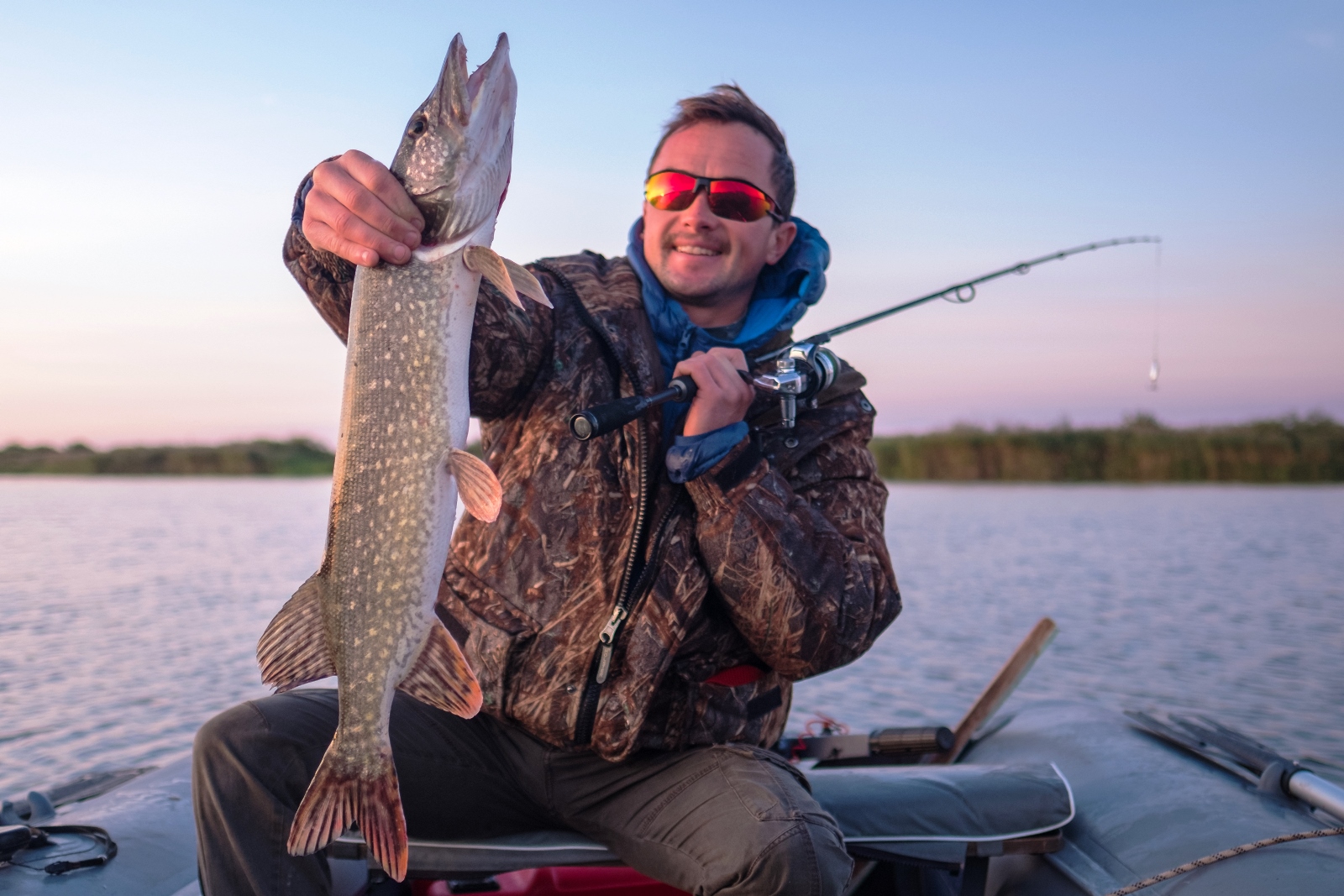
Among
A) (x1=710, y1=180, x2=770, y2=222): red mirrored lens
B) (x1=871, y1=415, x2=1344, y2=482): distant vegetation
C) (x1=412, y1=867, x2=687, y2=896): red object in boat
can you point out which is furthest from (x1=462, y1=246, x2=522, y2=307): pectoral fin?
(x1=871, y1=415, x2=1344, y2=482): distant vegetation

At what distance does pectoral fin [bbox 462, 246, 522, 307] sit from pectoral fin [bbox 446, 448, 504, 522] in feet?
1.13

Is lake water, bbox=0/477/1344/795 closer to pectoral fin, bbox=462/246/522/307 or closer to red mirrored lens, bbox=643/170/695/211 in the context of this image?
red mirrored lens, bbox=643/170/695/211

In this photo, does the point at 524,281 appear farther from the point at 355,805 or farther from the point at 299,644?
the point at 355,805

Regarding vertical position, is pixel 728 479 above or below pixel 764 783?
above

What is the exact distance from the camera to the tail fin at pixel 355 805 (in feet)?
6.53

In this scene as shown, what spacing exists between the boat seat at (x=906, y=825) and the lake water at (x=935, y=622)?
3.43 meters

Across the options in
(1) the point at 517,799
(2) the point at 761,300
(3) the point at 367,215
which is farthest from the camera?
(2) the point at 761,300

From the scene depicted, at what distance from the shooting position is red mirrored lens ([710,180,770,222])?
3.17 metres

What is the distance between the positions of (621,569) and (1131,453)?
24.7 meters

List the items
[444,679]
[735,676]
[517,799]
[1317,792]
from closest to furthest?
[444,679] → [517,799] → [735,676] → [1317,792]

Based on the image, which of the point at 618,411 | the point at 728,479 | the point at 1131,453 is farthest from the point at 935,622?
the point at 1131,453

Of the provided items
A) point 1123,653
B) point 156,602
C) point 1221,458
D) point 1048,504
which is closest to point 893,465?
point 1048,504

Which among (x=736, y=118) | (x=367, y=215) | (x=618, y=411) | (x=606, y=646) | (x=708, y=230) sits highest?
(x=736, y=118)

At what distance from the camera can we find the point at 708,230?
10.4 feet
